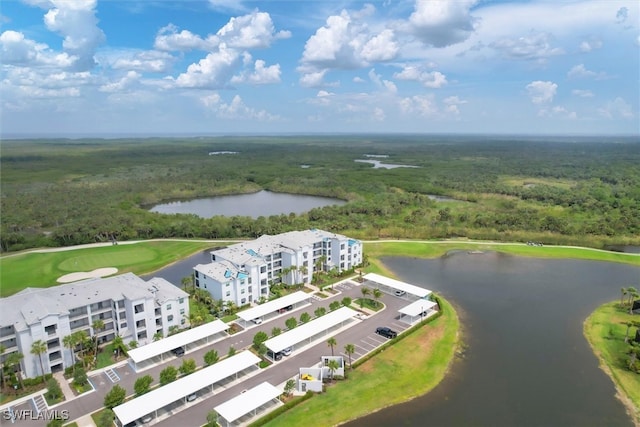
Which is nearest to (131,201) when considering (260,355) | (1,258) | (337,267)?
(1,258)

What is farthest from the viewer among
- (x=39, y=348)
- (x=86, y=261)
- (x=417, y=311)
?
(x=86, y=261)

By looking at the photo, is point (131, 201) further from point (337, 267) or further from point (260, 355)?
point (260, 355)

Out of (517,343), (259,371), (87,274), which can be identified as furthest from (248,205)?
(517,343)

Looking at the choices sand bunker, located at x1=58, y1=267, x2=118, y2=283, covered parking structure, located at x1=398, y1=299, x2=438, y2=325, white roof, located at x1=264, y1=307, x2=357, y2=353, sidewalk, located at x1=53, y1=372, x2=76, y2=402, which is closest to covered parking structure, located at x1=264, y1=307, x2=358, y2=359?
white roof, located at x1=264, y1=307, x2=357, y2=353

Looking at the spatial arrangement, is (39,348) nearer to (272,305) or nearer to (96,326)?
(96,326)

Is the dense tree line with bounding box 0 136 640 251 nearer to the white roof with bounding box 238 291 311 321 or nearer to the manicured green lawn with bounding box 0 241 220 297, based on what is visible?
the manicured green lawn with bounding box 0 241 220 297

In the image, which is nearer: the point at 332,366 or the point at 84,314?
the point at 332,366
